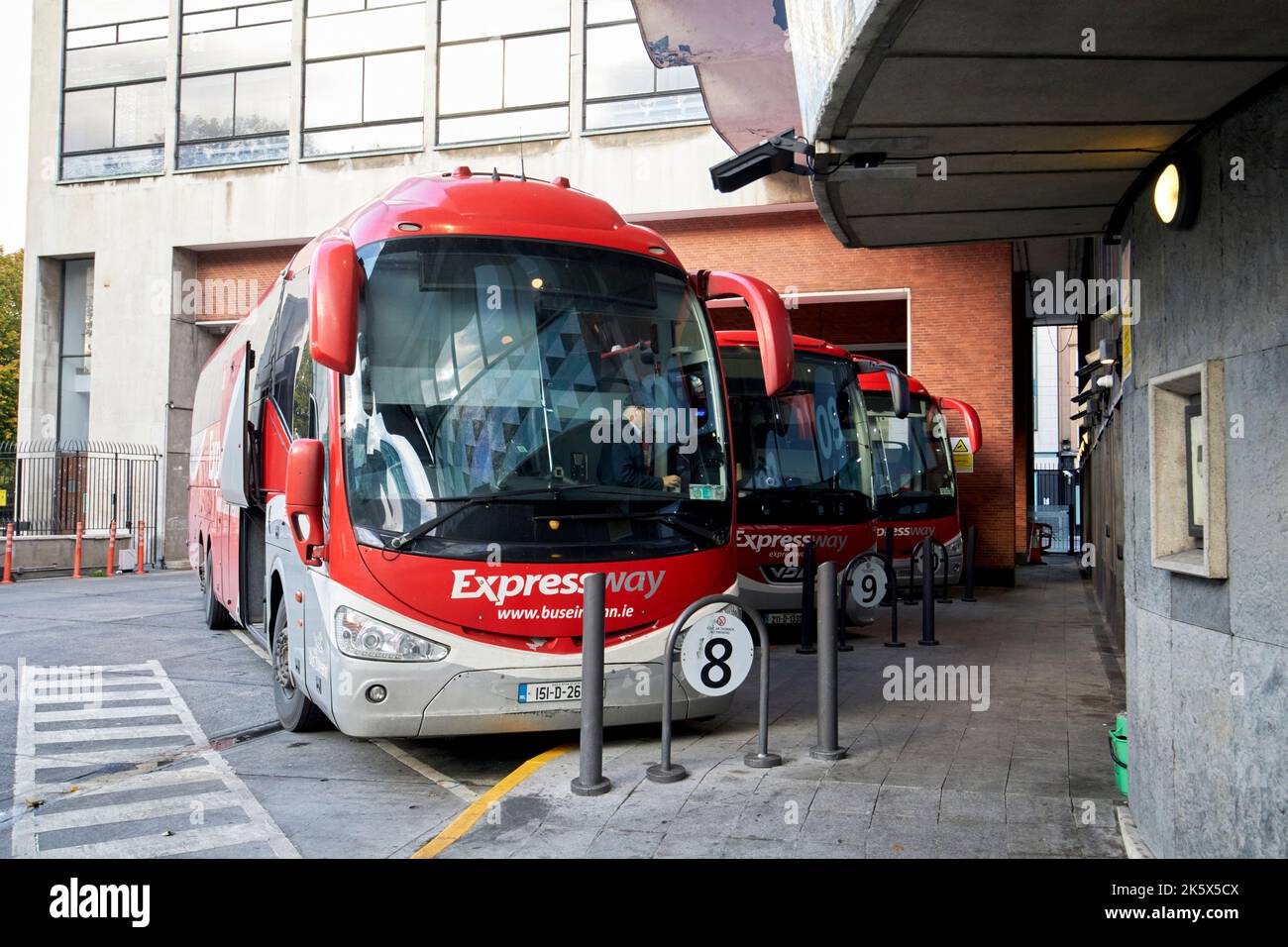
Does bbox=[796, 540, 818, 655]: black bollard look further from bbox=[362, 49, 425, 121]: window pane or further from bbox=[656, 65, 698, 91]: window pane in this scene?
bbox=[362, 49, 425, 121]: window pane

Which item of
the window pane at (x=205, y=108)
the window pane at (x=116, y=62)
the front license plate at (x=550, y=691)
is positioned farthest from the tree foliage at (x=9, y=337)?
the front license plate at (x=550, y=691)

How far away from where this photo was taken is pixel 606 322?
671 centimetres

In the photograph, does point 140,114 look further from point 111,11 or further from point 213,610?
point 213,610

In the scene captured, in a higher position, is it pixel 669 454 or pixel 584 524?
pixel 669 454

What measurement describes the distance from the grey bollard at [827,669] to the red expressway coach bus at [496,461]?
2.49 feet

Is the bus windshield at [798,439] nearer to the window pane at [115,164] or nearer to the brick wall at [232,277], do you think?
the brick wall at [232,277]

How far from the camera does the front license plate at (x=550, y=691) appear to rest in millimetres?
6246

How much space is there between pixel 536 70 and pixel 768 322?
1854 centimetres

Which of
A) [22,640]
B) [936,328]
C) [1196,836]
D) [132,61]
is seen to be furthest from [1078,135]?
[132,61]

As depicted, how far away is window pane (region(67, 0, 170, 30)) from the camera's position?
27.3 meters

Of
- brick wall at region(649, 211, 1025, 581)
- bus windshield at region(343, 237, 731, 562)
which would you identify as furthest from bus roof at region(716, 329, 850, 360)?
brick wall at region(649, 211, 1025, 581)

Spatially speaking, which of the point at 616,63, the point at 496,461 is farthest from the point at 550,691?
the point at 616,63
